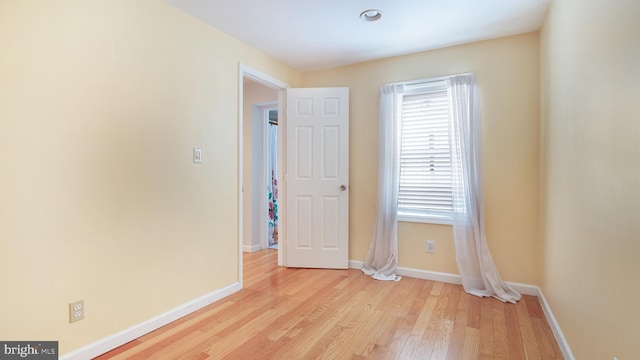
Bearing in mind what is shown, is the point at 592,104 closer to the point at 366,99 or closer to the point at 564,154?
the point at 564,154

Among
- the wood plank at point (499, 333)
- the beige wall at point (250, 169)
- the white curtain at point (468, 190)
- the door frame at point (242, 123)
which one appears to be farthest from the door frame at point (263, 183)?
the wood plank at point (499, 333)

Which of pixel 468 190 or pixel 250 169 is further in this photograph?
pixel 250 169

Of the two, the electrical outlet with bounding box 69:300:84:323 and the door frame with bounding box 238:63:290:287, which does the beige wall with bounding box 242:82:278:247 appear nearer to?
the door frame with bounding box 238:63:290:287

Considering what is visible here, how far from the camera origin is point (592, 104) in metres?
1.46

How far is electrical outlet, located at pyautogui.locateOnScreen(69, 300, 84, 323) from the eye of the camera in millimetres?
1733

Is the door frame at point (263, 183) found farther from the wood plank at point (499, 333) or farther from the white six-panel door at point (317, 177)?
the wood plank at point (499, 333)

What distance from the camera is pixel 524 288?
108 inches

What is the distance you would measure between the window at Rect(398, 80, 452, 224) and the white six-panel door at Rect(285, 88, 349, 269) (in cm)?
64

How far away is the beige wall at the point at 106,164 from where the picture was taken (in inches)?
60.8

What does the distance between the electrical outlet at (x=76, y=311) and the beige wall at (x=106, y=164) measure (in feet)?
0.09

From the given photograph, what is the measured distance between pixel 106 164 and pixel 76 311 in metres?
0.87

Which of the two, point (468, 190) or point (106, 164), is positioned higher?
point (106, 164)

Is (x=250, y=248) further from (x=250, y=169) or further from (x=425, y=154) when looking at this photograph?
(x=425, y=154)

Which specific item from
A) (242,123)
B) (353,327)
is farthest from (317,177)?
(353,327)
